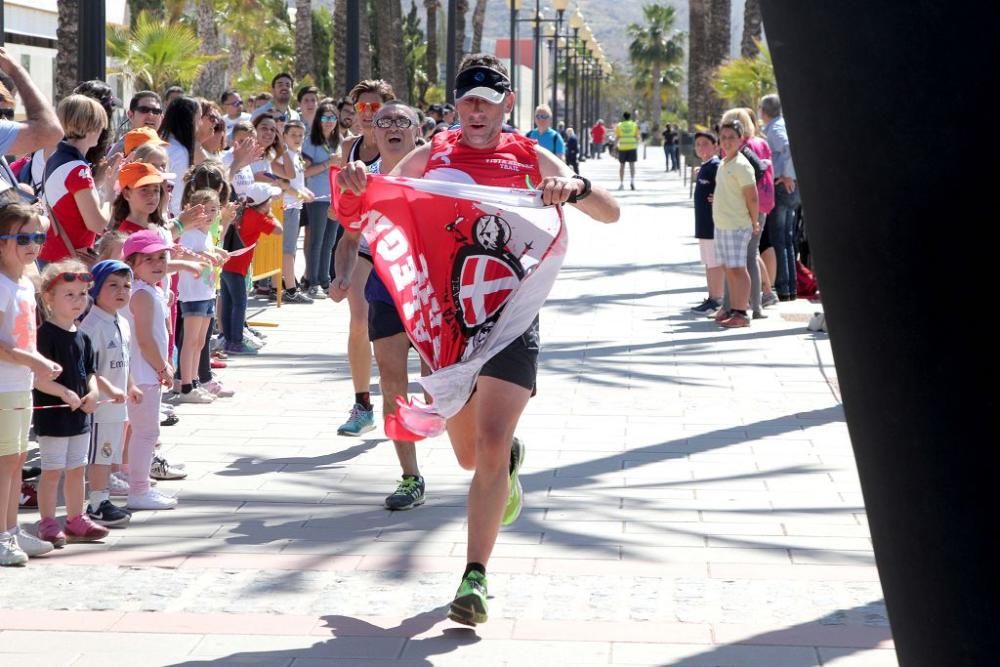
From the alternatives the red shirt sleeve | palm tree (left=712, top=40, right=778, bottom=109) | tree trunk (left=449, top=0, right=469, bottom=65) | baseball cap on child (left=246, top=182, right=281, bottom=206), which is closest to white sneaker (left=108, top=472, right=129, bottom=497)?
the red shirt sleeve

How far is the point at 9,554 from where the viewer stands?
5.50m

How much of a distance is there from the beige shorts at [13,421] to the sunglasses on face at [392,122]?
7.47 ft

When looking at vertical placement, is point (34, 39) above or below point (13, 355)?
above

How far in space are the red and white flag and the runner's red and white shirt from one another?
2.40 metres

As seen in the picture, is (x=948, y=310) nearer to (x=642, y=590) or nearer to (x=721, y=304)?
(x=642, y=590)

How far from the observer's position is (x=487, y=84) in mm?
5258

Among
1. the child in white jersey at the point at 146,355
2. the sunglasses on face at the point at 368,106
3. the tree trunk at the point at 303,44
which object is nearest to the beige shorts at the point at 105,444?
the child in white jersey at the point at 146,355

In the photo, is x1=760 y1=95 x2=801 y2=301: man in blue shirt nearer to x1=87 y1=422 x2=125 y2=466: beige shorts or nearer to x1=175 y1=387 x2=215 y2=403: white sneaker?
x1=175 y1=387 x2=215 y2=403: white sneaker

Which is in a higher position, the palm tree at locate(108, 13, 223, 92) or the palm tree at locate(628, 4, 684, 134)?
the palm tree at locate(628, 4, 684, 134)

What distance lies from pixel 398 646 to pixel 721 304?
982cm

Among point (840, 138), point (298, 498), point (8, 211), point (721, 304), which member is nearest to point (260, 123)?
point (721, 304)

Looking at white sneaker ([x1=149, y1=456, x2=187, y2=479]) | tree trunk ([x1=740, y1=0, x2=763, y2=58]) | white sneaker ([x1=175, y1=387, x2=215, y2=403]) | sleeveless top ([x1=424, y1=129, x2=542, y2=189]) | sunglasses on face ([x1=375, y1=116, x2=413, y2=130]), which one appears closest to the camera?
sleeveless top ([x1=424, y1=129, x2=542, y2=189])

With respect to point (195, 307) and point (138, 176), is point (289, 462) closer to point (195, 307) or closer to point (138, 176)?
→ point (138, 176)

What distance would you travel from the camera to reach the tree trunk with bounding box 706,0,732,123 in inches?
1100
